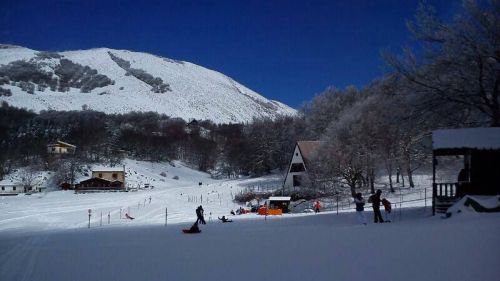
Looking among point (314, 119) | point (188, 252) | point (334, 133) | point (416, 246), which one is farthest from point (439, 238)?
point (314, 119)

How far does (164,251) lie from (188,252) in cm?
75

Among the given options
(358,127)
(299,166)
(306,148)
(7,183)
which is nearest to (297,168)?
(299,166)

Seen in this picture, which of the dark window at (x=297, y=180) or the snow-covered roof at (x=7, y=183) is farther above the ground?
the dark window at (x=297, y=180)

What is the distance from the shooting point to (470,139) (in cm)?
1648

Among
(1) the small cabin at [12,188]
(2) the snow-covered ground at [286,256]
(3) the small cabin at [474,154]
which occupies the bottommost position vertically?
(1) the small cabin at [12,188]

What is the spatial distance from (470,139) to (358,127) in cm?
3023

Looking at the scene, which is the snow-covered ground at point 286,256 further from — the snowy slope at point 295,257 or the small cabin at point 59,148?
the small cabin at point 59,148

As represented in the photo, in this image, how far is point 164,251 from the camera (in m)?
11.2

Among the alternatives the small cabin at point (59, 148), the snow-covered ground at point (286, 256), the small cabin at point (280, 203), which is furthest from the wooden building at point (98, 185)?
the snow-covered ground at point (286, 256)

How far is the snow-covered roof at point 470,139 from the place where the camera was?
16297mm

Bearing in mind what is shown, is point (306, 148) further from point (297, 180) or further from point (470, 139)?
point (470, 139)

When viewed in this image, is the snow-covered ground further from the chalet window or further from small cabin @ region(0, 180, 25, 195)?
small cabin @ region(0, 180, 25, 195)

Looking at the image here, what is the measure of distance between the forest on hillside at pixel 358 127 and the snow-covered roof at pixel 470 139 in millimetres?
900

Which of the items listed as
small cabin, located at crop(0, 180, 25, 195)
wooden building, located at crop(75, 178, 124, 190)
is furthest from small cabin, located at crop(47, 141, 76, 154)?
wooden building, located at crop(75, 178, 124, 190)
